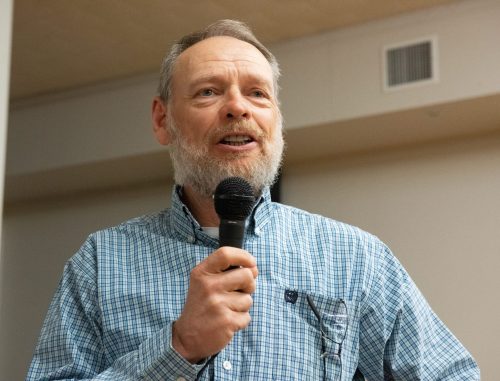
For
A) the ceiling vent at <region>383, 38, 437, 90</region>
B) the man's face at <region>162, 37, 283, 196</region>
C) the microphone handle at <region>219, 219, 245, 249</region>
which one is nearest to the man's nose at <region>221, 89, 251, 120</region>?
the man's face at <region>162, 37, 283, 196</region>

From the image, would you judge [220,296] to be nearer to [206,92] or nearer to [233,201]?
[233,201]

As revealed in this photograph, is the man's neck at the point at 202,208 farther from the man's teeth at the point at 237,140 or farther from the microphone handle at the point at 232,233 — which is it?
the microphone handle at the point at 232,233

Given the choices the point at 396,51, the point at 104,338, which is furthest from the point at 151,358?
the point at 396,51

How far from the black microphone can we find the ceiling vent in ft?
12.0

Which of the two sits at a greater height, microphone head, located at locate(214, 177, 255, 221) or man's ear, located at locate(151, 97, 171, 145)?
man's ear, located at locate(151, 97, 171, 145)

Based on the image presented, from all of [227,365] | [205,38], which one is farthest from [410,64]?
[227,365]

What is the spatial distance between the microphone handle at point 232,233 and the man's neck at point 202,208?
0.34 m

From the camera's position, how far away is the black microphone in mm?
1105

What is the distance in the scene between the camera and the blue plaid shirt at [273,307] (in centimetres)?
133

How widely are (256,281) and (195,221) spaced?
16cm

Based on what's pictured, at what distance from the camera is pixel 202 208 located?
4.85ft

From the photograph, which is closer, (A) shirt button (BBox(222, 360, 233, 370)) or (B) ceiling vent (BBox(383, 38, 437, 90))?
(A) shirt button (BBox(222, 360, 233, 370))

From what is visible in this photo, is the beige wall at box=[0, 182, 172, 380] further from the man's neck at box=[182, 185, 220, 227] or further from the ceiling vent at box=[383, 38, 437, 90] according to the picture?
the man's neck at box=[182, 185, 220, 227]

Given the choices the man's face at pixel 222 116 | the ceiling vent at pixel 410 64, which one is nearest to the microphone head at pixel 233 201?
the man's face at pixel 222 116
